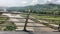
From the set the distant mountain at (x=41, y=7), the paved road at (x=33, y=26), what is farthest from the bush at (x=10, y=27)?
the distant mountain at (x=41, y=7)

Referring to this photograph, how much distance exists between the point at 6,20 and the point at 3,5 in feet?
0.56

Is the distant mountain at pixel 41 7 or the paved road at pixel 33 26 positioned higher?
the distant mountain at pixel 41 7

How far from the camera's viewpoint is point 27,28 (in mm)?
1563

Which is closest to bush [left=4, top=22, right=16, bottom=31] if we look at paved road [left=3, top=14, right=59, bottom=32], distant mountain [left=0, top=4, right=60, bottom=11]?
paved road [left=3, top=14, right=59, bottom=32]

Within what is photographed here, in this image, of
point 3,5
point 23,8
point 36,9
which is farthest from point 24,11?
point 3,5

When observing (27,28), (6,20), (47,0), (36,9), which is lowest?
(27,28)

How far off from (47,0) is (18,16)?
388 millimetres

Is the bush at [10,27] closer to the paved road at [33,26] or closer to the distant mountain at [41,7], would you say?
the paved road at [33,26]

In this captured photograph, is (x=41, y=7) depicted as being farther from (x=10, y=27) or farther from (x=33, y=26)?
(x=10, y=27)

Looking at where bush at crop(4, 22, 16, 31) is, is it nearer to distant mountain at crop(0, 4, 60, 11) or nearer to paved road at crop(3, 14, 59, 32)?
paved road at crop(3, 14, 59, 32)

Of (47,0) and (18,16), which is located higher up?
(47,0)

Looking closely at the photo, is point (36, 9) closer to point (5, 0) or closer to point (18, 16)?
point (18, 16)

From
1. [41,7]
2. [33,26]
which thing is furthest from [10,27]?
[41,7]

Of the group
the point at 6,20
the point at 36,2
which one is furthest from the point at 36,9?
the point at 6,20
